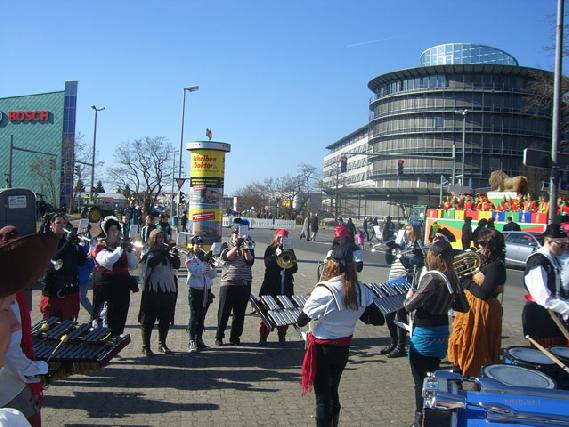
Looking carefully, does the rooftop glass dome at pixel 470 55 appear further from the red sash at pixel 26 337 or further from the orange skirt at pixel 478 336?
the red sash at pixel 26 337

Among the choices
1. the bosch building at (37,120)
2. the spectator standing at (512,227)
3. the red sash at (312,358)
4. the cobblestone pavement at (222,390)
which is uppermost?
→ the bosch building at (37,120)

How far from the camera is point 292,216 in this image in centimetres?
7031

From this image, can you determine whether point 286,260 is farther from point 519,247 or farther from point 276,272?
point 519,247

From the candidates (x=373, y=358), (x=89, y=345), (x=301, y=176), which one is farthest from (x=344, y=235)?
(x=301, y=176)

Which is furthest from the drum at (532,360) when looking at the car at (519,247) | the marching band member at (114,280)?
the car at (519,247)

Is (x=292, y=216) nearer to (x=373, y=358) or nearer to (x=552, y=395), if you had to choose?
(x=373, y=358)

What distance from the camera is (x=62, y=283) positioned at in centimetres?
641

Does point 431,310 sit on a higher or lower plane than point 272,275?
higher

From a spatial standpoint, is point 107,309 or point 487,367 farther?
point 107,309

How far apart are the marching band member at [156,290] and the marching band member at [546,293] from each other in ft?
14.9

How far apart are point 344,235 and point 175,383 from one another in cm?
340

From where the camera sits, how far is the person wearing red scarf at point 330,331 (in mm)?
4352

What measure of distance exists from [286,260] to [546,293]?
3.88 meters

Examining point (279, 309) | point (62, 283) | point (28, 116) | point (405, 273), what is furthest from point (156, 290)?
point (28, 116)
